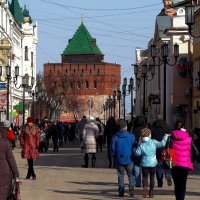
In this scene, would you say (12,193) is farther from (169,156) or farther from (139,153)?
(139,153)

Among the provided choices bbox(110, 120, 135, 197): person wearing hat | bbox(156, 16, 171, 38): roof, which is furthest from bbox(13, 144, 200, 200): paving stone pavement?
bbox(156, 16, 171, 38): roof

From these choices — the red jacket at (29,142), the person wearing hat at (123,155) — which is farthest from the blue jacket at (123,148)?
the red jacket at (29,142)

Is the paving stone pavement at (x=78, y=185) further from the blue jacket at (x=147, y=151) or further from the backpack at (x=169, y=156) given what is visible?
the backpack at (x=169, y=156)

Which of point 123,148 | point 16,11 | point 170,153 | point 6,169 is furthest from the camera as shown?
point 16,11

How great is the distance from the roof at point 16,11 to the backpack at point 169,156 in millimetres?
114708

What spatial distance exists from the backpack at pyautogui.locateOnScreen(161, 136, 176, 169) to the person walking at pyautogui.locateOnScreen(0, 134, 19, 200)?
5.16 metres

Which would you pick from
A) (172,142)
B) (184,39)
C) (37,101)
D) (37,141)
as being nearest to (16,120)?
(37,101)

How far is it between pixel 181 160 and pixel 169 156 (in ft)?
0.83

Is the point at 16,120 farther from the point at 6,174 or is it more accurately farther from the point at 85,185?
the point at 6,174

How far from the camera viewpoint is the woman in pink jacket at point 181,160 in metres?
18.0

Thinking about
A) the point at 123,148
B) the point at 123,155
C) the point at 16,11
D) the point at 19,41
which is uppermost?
the point at 16,11

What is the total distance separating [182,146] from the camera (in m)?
18.7

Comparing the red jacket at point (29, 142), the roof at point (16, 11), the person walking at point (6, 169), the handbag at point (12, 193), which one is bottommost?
the handbag at point (12, 193)

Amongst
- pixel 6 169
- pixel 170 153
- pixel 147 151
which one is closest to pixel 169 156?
pixel 170 153
